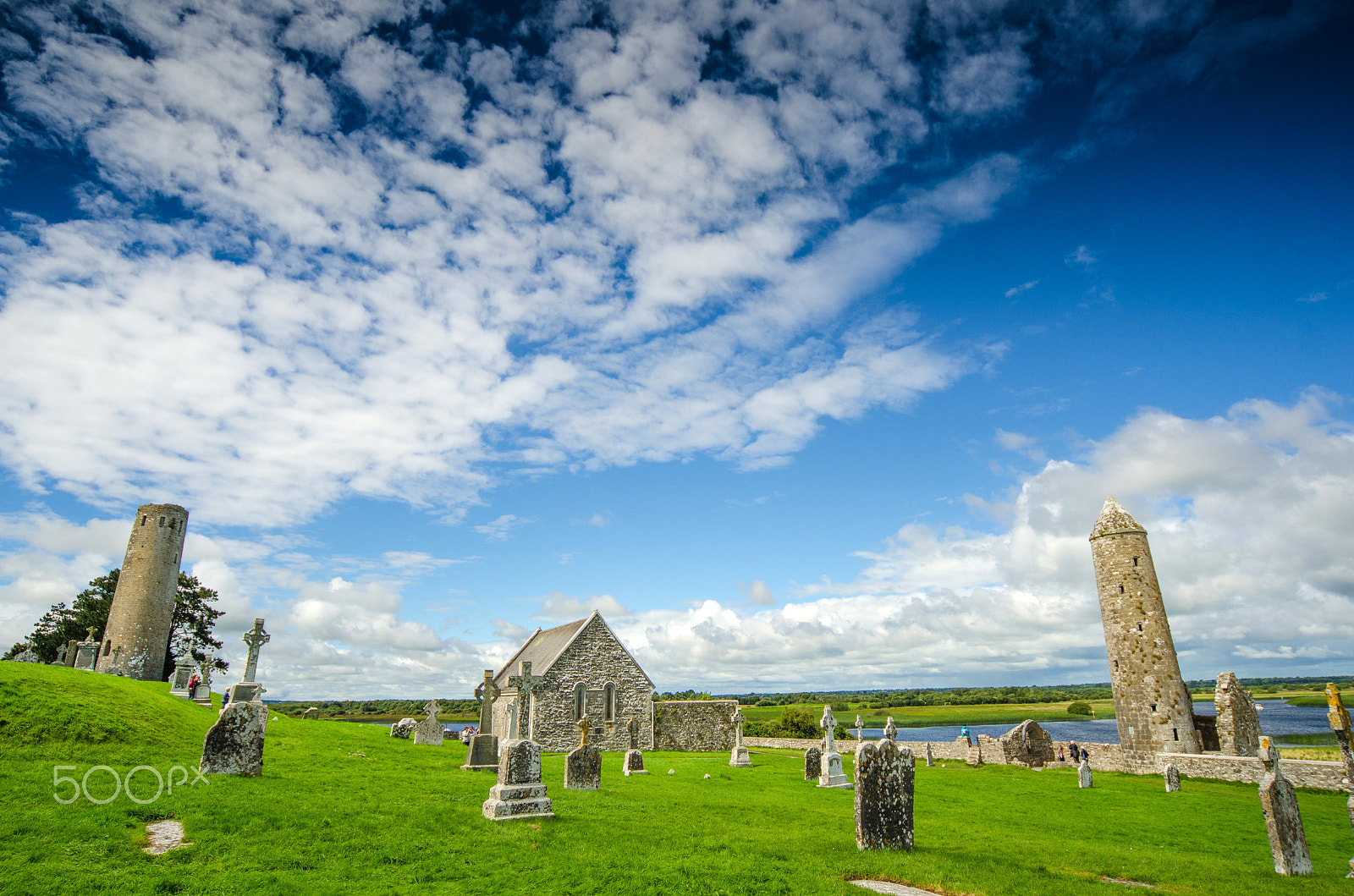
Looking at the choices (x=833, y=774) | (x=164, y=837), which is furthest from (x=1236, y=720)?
(x=164, y=837)

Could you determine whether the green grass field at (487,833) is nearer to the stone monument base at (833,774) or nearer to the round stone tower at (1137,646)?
the stone monument base at (833,774)

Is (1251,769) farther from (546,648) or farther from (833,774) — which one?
(546,648)

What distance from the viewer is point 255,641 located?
1744cm

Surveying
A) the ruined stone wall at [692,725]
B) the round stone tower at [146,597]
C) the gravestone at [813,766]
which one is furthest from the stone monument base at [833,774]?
the round stone tower at [146,597]

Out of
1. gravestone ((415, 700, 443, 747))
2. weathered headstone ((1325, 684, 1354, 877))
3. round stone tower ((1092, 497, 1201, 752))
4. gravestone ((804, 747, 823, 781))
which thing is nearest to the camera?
weathered headstone ((1325, 684, 1354, 877))

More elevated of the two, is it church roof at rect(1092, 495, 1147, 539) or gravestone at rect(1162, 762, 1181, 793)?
church roof at rect(1092, 495, 1147, 539)

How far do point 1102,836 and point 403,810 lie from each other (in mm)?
14527

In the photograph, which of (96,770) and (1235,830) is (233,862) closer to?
(96,770)

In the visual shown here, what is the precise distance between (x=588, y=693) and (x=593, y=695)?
0.33m

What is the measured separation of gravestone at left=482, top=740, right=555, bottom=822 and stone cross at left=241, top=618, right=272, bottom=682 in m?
9.06

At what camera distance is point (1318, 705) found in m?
144

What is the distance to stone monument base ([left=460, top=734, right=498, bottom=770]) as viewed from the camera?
Answer: 18.4 meters

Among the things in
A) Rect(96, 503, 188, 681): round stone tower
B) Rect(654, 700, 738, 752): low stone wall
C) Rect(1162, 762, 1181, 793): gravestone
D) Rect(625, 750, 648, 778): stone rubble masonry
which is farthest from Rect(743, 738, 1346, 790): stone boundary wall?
Rect(96, 503, 188, 681): round stone tower

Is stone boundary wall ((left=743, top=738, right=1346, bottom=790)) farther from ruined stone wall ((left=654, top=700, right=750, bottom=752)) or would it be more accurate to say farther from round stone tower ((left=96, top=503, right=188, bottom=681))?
round stone tower ((left=96, top=503, right=188, bottom=681))
